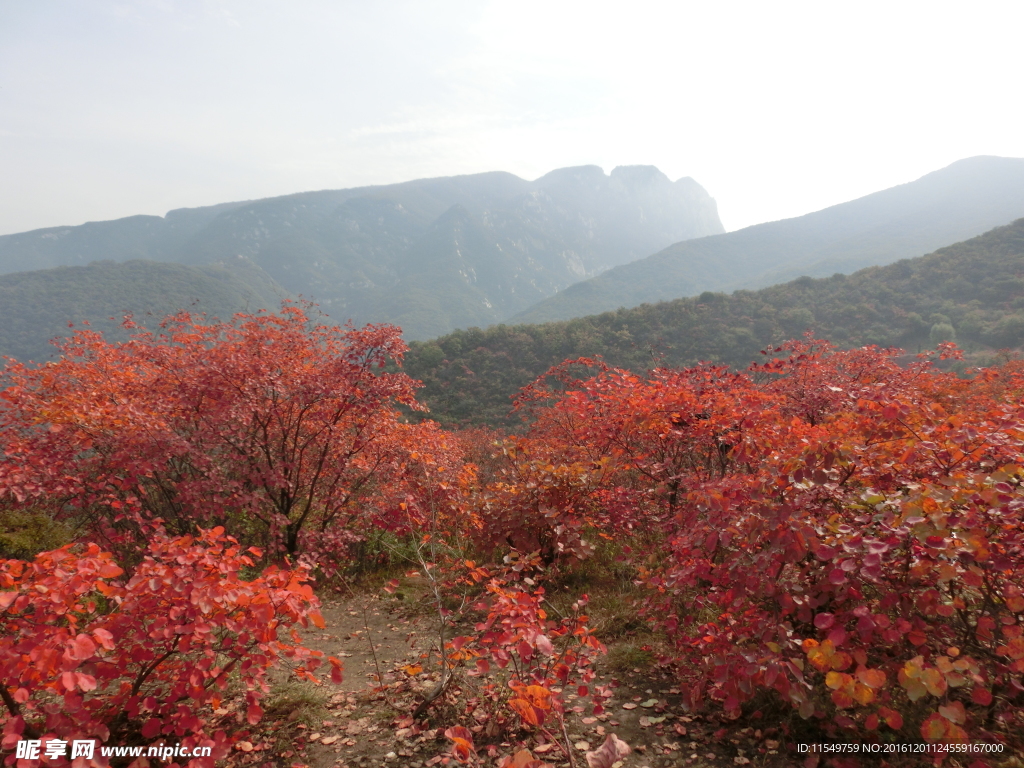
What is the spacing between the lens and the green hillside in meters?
49.6

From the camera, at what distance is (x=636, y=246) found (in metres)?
155

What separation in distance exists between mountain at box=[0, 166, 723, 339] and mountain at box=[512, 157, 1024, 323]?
28.8 meters

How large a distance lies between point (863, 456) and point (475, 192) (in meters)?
184

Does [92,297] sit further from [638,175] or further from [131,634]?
[638,175]

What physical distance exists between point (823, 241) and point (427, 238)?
9499 cm

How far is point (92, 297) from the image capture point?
58.3 meters

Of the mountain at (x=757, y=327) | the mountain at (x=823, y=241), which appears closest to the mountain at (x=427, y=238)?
the mountain at (x=823, y=241)

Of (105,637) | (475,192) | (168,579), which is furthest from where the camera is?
(475,192)

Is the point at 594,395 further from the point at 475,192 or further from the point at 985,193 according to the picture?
the point at 475,192

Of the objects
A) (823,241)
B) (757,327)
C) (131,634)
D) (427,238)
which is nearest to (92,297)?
(757,327)

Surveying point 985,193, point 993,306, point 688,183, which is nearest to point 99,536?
point 993,306

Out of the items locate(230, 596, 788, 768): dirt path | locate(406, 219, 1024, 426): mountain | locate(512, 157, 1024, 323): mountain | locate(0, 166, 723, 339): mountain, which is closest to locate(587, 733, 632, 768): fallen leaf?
locate(230, 596, 788, 768): dirt path

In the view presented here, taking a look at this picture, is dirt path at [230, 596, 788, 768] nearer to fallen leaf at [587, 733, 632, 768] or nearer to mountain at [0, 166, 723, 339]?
fallen leaf at [587, 733, 632, 768]

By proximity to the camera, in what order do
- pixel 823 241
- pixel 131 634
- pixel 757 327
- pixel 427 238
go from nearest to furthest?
pixel 131 634
pixel 757 327
pixel 823 241
pixel 427 238
